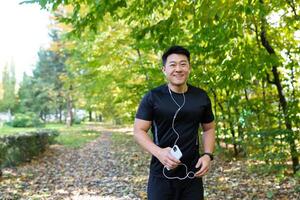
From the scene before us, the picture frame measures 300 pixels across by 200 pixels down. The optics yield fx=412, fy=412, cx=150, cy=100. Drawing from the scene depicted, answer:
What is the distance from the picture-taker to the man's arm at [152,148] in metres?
2.93

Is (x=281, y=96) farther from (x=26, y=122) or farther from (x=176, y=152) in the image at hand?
(x=26, y=122)

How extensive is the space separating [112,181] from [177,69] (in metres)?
6.24

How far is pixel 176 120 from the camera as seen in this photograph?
305cm

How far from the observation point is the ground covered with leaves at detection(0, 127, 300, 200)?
725 centimetres

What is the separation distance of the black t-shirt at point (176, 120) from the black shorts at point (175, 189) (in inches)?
2.4

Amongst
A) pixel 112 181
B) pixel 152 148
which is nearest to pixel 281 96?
pixel 112 181

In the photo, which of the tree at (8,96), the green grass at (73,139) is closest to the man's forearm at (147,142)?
the green grass at (73,139)

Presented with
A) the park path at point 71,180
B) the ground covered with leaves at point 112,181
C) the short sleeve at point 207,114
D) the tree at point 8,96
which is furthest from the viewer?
the tree at point 8,96

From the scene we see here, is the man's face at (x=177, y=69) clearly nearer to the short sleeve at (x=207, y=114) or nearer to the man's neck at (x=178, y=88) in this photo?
the man's neck at (x=178, y=88)

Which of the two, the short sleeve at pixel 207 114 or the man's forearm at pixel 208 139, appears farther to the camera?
the man's forearm at pixel 208 139

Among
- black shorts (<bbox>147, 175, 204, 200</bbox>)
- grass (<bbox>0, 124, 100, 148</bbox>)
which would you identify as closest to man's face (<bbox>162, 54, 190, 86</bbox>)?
black shorts (<bbox>147, 175, 204, 200</bbox>)

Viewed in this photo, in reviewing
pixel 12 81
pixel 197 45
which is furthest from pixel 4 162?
pixel 12 81

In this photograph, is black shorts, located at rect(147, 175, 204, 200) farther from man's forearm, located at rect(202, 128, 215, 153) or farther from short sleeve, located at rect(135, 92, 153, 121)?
short sleeve, located at rect(135, 92, 153, 121)

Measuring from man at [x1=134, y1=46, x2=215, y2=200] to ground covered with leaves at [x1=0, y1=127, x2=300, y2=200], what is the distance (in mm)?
3987
